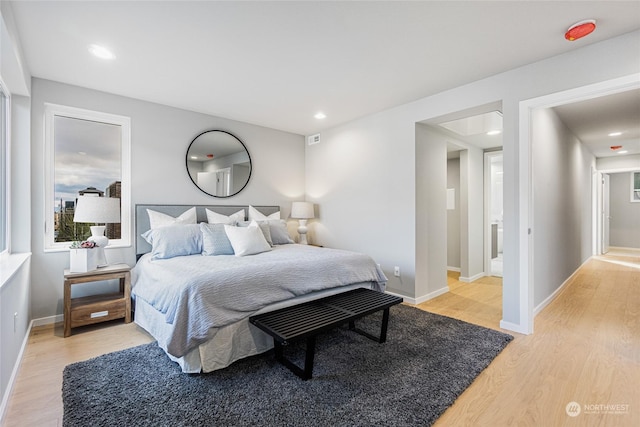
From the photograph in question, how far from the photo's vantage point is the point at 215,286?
7.13 ft

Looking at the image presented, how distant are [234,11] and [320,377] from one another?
257 cm

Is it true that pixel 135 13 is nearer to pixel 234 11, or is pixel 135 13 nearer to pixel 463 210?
pixel 234 11

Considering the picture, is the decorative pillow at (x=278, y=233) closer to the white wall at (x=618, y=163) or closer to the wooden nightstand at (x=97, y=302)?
the wooden nightstand at (x=97, y=302)

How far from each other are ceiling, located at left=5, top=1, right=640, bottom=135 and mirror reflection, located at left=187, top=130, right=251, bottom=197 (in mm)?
783

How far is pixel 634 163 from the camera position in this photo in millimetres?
6887

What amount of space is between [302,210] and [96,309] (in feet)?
9.42

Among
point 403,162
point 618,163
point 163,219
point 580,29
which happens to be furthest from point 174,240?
point 618,163

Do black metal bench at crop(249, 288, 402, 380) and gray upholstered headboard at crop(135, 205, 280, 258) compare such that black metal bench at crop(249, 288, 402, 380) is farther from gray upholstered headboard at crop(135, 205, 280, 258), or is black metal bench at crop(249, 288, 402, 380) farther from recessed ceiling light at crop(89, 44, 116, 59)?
recessed ceiling light at crop(89, 44, 116, 59)

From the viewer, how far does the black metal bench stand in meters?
2.03

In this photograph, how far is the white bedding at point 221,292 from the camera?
2059mm

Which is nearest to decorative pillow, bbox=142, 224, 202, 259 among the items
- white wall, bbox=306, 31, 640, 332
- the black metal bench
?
the black metal bench

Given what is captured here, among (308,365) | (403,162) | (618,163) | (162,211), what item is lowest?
(308,365)

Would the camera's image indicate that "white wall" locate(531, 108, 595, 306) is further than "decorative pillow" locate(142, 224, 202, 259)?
Yes

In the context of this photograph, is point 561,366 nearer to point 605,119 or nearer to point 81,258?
point 605,119
